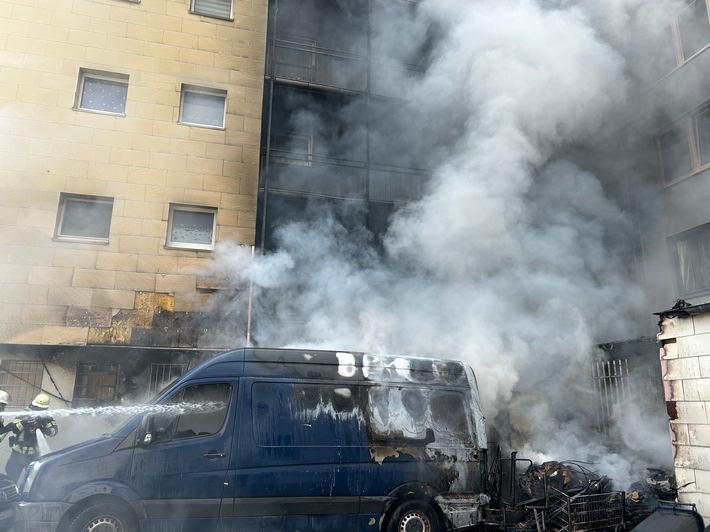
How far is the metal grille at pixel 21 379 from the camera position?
25.9ft

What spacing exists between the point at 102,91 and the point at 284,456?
306 inches

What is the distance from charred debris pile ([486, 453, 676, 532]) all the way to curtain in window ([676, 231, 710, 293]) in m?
5.02

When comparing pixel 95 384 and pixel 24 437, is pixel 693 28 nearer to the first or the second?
pixel 95 384

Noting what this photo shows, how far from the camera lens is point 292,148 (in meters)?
11.2

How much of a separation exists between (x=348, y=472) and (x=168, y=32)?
8799 millimetres

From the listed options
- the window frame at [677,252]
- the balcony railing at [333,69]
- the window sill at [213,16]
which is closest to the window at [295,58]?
the balcony railing at [333,69]

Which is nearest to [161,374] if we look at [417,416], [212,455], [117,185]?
[117,185]

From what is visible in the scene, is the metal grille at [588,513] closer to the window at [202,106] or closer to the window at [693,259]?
the window at [693,259]

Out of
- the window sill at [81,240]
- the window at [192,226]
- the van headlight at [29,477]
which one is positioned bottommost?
the van headlight at [29,477]

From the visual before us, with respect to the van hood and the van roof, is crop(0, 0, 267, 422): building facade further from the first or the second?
the van hood

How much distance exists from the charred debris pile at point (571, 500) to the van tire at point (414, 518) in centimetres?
79

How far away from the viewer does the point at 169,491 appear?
4.92m

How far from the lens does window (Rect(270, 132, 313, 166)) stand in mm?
10961

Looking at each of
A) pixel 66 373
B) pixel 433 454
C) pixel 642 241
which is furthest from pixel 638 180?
pixel 66 373
